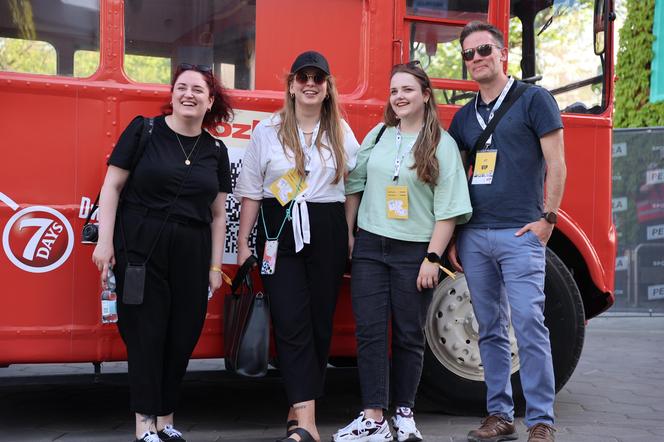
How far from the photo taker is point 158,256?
13.5 ft

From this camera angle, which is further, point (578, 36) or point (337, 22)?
point (578, 36)

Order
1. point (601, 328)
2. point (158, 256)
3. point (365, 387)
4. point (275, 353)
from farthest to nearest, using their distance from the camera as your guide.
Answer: point (601, 328), point (275, 353), point (365, 387), point (158, 256)

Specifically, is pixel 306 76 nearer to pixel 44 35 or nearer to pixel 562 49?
pixel 44 35

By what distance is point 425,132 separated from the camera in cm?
437

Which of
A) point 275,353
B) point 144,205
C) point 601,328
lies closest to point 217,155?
point 144,205

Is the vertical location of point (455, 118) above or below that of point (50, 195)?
above

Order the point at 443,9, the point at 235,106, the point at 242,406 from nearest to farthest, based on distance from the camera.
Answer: the point at 235,106, the point at 443,9, the point at 242,406

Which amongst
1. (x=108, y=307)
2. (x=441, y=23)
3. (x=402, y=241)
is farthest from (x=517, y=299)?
(x=108, y=307)

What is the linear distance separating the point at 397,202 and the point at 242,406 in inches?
71.4

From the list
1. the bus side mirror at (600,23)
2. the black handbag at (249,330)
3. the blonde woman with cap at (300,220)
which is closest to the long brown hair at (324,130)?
the blonde woman with cap at (300,220)

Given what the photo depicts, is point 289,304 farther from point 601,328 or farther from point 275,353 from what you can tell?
point 601,328

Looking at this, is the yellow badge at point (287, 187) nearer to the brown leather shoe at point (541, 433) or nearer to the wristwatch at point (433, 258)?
the wristwatch at point (433, 258)

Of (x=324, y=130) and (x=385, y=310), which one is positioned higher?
(x=324, y=130)

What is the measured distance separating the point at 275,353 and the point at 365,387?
1.75ft
